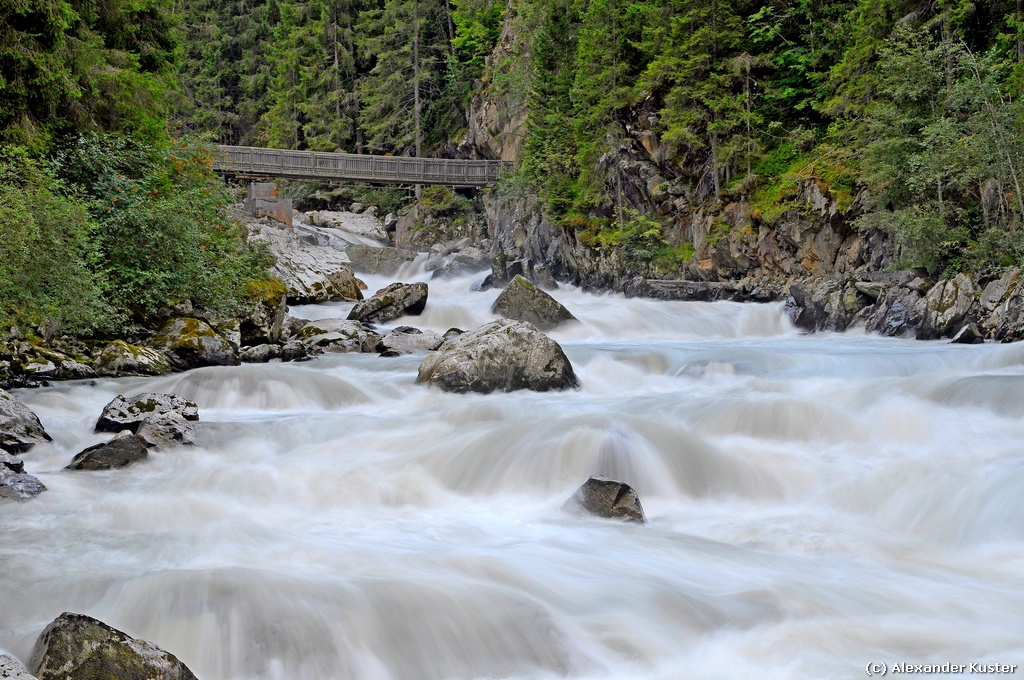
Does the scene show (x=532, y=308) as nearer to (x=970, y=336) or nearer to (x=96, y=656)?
(x=970, y=336)

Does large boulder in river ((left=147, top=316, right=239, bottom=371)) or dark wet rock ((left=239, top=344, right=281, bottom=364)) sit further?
dark wet rock ((left=239, top=344, right=281, bottom=364))

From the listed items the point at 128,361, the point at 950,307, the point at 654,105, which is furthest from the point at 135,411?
the point at 654,105

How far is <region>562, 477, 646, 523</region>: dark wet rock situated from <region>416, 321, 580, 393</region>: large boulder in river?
13.0ft

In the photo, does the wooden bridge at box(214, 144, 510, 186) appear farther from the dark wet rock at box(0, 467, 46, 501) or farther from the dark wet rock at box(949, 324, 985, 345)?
the dark wet rock at box(0, 467, 46, 501)

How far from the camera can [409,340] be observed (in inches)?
603

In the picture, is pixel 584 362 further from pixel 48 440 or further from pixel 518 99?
pixel 518 99

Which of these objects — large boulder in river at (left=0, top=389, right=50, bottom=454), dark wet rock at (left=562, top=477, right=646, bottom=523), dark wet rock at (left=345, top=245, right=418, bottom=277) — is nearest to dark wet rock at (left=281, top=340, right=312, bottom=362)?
large boulder in river at (left=0, top=389, right=50, bottom=454)

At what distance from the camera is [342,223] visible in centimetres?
3712

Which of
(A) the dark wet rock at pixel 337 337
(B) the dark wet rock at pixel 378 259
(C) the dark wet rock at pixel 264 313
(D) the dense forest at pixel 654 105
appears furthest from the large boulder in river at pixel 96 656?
(B) the dark wet rock at pixel 378 259

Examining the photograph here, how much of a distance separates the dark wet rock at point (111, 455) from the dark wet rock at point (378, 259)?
19.9 m

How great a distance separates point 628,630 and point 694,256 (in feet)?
58.2

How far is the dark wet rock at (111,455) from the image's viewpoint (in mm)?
7672

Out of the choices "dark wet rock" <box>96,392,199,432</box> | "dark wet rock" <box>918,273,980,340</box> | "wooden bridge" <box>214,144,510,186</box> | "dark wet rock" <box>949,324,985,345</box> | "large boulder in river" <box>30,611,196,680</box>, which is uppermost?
"wooden bridge" <box>214,144,510,186</box>

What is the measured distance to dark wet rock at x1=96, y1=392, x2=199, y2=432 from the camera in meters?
8.95
